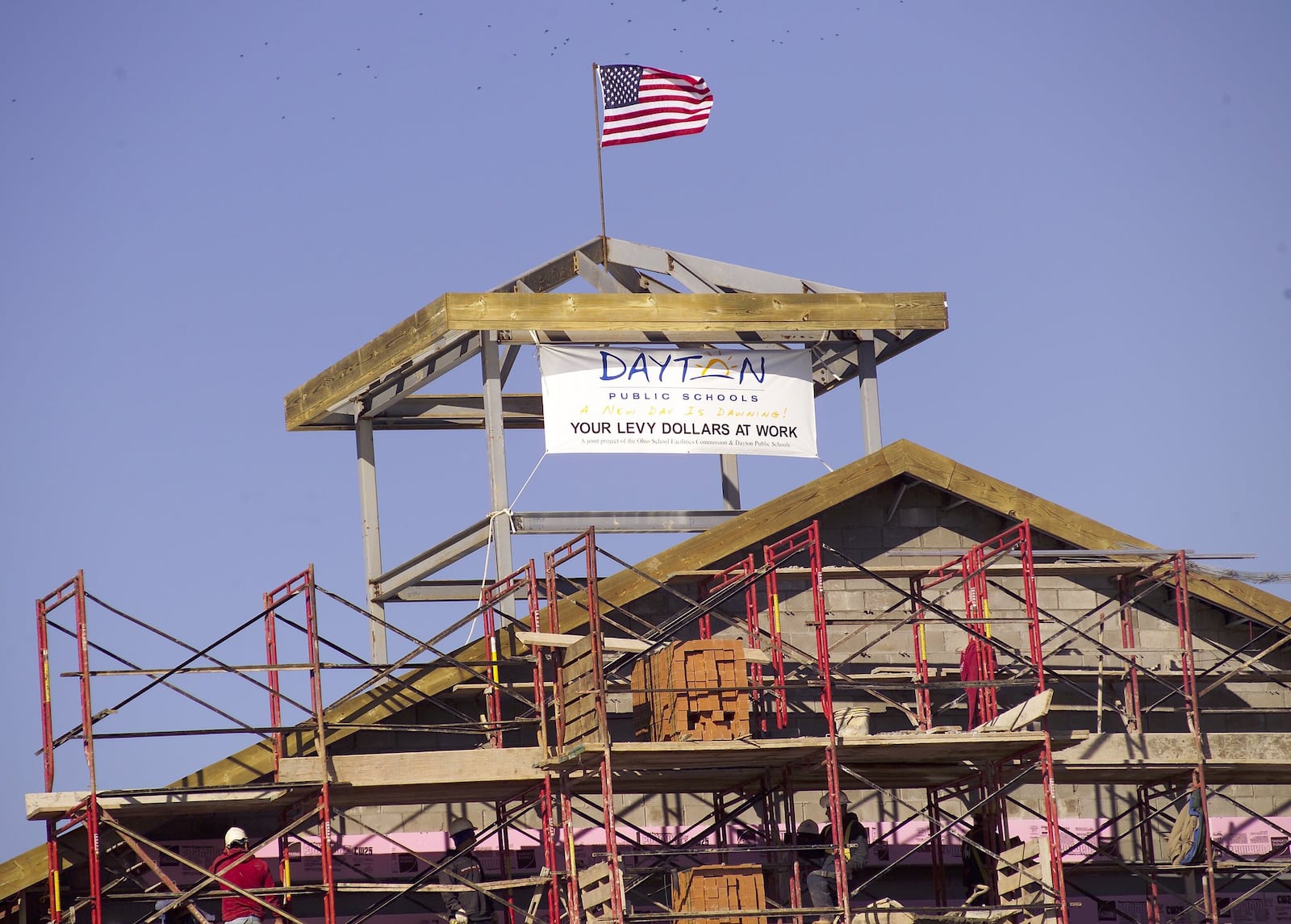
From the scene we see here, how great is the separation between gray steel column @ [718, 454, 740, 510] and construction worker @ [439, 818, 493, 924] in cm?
606

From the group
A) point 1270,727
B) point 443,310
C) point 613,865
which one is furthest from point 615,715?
point 1270,727

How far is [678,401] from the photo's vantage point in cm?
2509

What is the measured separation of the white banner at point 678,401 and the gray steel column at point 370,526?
251cm

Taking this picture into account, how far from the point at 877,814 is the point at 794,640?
208 centimetres

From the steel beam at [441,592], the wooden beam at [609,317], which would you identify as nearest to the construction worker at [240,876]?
the steel beam at [441,592]

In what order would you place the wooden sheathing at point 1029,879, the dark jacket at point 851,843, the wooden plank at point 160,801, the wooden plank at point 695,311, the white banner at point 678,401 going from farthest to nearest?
the white banner at point 678,401
the wooden plank at point 695,311
the dark jacket at point 851,843
the wooden sheathing at point 1029,879
the wooden plank at point 160,801

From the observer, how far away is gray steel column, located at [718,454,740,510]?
26.5m

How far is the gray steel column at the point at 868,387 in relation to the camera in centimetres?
Result: 2533

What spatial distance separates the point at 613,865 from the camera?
19875 mm

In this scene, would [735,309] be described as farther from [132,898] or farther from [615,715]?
[132,898]

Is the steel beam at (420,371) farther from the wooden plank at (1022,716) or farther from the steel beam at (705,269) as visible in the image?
the wooden plank at (1022,716)

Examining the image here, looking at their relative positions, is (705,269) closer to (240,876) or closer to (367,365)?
(367,365)

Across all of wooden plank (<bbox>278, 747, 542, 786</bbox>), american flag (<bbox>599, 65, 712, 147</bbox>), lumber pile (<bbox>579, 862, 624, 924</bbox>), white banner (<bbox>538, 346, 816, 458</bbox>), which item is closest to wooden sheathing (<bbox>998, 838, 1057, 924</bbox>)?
lumber pile (<bbox>579, 862, 624, 924</bbox>)

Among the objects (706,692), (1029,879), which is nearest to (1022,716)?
(1029,879)
